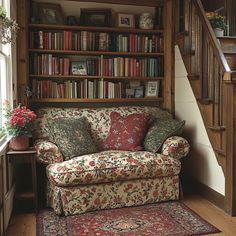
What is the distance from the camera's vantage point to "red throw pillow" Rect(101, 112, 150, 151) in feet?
11.3

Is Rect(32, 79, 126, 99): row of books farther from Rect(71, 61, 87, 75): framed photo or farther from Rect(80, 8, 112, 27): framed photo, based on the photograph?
Rect(80, 8, 112, 27): framed photo

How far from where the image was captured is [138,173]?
3.01 m

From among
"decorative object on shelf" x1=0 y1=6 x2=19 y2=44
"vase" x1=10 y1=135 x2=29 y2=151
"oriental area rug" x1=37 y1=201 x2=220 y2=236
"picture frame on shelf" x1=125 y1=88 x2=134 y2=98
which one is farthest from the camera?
"picture frame on shelf" x1=125 y1=88 x2=134 y2=98

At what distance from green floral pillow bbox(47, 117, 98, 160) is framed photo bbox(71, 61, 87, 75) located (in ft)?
2.75

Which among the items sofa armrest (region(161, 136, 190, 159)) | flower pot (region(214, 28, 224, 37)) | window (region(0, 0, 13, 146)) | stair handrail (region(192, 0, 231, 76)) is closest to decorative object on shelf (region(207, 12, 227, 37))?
flower pot (region(214, 28, 224, 37))

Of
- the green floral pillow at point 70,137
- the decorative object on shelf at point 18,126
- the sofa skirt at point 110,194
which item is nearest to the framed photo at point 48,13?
the green floral pillow at point 70,137

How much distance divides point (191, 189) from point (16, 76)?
7.89 feet

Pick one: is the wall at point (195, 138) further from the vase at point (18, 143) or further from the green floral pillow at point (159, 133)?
the vase at point (18, 143)

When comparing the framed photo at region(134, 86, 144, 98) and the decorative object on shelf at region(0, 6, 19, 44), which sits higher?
the decorative object on shelf at region(0, 6, 19, 44)

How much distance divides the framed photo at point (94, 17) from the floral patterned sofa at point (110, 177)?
5.42 feet

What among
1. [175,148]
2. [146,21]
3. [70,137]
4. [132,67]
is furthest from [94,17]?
[175,148]

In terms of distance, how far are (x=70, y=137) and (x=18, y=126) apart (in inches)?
21.3

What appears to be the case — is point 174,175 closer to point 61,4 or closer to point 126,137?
point 126,137

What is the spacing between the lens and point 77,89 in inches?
157
